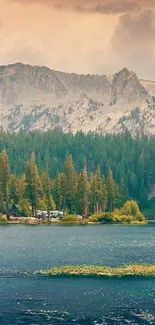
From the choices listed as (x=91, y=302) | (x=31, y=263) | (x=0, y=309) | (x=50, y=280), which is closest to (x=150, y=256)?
(x=31, y=263)

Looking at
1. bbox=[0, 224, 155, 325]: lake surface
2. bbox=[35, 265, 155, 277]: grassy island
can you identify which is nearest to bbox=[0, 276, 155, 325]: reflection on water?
bbox=[0, 224, 155, 325]: lake surface

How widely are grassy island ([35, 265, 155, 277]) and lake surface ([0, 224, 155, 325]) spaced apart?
2656 mm

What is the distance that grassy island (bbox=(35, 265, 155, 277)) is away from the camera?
78375 millimetres

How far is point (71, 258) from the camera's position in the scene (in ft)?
309

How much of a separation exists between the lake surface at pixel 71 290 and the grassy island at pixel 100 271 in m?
2.66

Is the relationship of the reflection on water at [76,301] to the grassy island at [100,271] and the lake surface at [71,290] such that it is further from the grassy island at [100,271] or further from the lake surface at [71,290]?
the grassy island at [100,271]

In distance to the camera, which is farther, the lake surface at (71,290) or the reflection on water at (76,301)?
the lake surface at (71,290)

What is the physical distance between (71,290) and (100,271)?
12.2m

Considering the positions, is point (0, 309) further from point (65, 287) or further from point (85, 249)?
point (85, 249)

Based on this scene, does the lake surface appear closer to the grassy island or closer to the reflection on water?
the reflection on water

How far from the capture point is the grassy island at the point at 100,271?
78.4 metres

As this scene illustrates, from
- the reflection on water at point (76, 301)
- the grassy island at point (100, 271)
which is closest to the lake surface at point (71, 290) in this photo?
the reflection on water at point (76, 301)

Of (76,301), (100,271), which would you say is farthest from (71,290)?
(100,271)

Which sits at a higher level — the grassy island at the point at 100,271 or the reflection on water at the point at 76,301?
the grassy island at the point at 100,271
